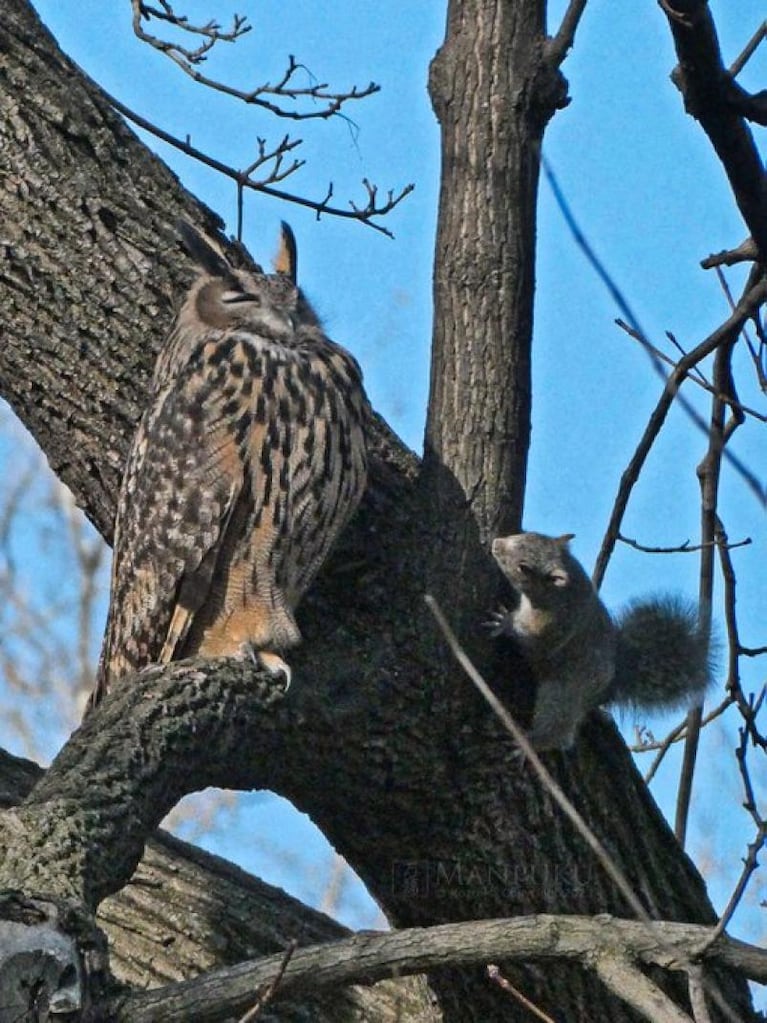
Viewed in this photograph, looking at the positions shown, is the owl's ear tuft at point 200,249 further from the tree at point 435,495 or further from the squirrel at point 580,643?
the squirrel at point 580,643

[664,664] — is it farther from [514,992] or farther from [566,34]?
[514,992]

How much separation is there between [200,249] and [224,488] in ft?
1.94

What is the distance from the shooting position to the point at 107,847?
287 cm

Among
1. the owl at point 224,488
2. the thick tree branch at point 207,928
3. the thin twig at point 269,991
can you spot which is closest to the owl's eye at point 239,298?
the owl at point 224,488

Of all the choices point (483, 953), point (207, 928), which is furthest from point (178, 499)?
point (483, 953)

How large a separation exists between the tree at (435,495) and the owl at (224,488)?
0.08 m

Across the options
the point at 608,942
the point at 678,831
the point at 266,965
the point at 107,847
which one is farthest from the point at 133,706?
the point at 678,831

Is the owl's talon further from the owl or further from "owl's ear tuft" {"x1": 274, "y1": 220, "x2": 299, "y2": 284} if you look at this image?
"owl's ear tuft" {"x1": 274, "y1": 220, "x2": 299, "y2": 284}

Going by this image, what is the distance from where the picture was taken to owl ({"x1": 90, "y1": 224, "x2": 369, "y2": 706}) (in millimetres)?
3938

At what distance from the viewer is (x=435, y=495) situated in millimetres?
3900

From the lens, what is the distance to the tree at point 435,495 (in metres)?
3.80

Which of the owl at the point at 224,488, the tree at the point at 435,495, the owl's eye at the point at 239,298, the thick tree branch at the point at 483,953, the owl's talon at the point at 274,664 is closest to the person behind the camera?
the thick tree branch at the point at 483,953

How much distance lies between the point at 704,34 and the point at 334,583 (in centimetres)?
152

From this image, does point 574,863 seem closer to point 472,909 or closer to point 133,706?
point 472,909
